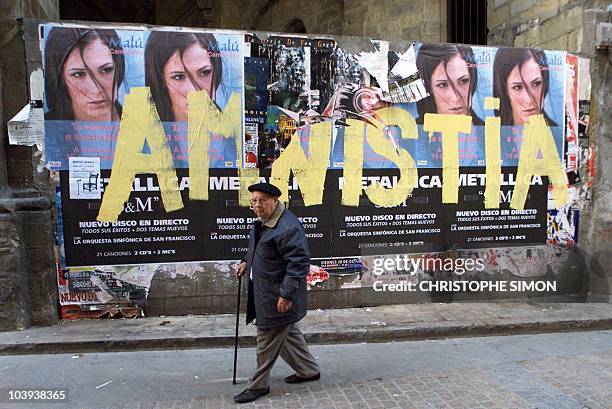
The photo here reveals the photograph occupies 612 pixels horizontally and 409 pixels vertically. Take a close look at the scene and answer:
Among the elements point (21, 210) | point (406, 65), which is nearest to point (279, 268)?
point (21, 210)

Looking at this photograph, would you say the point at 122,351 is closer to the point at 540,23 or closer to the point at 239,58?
the point at 239,58

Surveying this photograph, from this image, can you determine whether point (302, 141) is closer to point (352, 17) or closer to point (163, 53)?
point (163, 53)

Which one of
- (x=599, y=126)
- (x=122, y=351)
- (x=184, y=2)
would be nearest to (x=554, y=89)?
(x=599, y=126)

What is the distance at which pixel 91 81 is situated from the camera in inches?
225

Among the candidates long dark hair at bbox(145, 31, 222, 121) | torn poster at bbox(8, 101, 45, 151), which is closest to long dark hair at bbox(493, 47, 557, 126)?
long dark hair at bbox(145, 31, 222, 121)

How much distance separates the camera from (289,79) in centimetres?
619

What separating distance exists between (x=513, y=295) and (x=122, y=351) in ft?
16.5

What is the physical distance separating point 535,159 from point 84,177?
5.73 m

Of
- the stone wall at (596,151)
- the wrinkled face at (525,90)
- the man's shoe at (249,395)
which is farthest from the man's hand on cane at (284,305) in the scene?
the stone wall at (596,151)

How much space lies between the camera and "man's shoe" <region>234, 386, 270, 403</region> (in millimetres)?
4020

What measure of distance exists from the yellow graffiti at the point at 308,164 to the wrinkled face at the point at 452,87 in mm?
1498

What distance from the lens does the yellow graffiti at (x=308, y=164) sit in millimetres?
6211

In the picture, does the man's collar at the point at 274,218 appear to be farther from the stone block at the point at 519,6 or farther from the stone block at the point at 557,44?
the stone block at the point at 519,6

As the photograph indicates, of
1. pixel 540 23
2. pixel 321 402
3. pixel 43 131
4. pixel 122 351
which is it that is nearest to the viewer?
pixel 321 402
